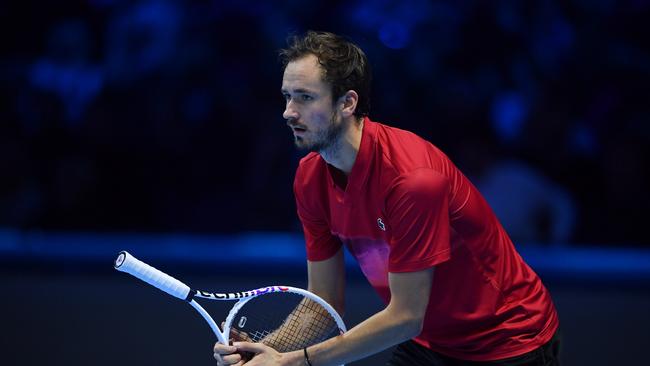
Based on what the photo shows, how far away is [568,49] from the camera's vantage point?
702 centimetres

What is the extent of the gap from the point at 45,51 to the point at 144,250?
6.22 feet

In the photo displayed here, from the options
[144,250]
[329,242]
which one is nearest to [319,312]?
[329,242]

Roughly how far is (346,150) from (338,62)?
0.84ft

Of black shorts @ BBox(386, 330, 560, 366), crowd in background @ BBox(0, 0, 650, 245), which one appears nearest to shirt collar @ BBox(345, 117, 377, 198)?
black shorts @ BBox(386, 330, 560, 366)

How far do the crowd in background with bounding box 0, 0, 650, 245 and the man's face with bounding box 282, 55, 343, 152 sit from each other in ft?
12.6

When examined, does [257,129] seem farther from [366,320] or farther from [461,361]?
[366,320]

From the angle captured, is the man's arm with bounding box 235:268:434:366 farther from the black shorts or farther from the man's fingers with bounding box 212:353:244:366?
the black shorts

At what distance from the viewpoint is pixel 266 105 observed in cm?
693

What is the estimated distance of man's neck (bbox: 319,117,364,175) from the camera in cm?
286

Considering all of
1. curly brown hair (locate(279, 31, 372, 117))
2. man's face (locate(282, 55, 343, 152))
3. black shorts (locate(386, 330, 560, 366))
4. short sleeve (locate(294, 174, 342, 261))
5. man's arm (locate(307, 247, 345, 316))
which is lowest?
black shorts (locate(386, 330, 560, 366))

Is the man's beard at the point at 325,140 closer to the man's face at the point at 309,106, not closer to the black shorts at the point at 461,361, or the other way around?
the man's face at the point at 309,106

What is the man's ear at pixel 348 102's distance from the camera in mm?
2854

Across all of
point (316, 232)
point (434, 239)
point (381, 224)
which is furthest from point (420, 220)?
point (316, 232)

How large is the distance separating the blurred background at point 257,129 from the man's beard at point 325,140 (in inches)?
130
